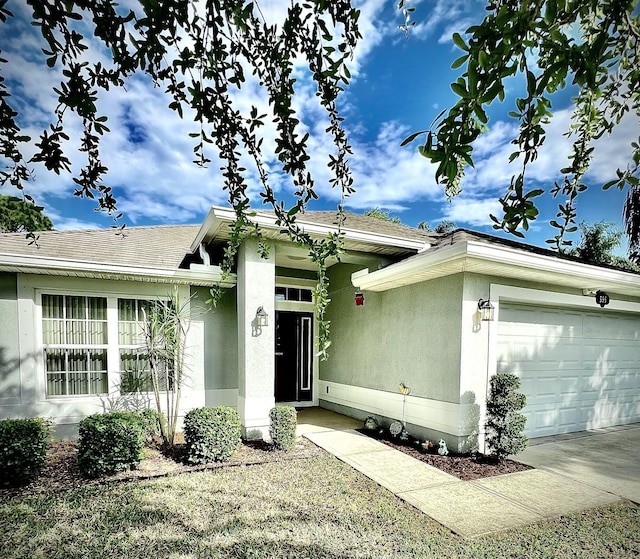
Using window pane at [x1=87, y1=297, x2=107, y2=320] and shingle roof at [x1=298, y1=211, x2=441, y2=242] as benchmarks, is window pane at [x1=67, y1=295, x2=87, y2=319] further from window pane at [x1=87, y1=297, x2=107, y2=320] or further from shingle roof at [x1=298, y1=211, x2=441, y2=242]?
shingle roof at [x1=298, y1=211, x2=441, y2=242]

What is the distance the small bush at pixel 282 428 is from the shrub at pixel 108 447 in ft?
6.53

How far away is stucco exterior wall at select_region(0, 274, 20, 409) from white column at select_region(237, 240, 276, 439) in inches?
152

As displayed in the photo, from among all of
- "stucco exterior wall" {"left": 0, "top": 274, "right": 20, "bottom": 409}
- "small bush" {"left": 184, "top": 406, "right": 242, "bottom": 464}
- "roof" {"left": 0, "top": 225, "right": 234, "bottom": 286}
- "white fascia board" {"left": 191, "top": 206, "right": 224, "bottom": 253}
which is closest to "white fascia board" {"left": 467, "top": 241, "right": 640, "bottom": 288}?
"white fascia board" {"left": 191, "top": 206, "right": 224, "bottom": 253}

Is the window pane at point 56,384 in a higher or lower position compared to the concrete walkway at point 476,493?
higher

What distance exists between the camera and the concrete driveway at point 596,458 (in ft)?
16.7

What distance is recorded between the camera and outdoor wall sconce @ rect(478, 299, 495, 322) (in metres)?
6.02

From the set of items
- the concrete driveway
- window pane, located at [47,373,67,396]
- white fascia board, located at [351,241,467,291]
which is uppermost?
white fascia board, located at [351,241,467,291]

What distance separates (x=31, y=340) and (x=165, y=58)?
21.6 ft

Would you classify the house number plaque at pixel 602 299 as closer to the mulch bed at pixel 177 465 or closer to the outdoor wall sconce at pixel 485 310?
the outdoor wall sconce at pixel 485 310

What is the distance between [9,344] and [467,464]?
787cm

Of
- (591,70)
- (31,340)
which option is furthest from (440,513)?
(31,340)

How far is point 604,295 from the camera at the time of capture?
740 cm

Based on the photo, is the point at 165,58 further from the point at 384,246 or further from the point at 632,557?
the point at 384,246

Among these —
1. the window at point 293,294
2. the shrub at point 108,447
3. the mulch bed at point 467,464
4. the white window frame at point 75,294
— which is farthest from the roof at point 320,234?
the mulch bed at point 467,464
